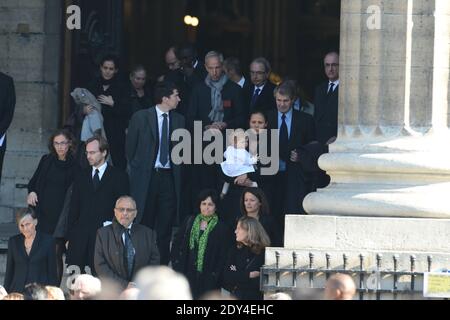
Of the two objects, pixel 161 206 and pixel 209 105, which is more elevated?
pixel 209 105

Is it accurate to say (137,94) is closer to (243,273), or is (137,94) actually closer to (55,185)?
(55,185)

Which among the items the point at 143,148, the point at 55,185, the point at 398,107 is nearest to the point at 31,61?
the point at 55,185

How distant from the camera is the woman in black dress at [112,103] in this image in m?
19.8

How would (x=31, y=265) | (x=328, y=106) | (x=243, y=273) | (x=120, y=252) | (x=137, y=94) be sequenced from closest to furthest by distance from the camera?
(x=243, y=273) < (x=120, y=252) < (x=31, y=265) < (x=328, y=106) < (x=137, y=94)

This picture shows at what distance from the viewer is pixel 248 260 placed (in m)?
17.0

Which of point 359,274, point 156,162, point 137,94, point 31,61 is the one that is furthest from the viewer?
point 31,61

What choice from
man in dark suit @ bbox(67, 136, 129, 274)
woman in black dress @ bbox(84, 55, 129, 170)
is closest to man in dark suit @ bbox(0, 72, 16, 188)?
woman in black dress @ bbox(84, 55, 129, 170)

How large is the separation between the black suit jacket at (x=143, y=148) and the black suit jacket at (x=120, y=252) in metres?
1.23

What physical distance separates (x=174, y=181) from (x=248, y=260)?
2.04 meters

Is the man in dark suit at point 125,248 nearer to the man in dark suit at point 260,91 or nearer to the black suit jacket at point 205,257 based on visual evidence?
the black suit jacket at point 205,257

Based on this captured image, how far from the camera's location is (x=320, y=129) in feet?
61.3

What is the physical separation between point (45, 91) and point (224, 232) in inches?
183
